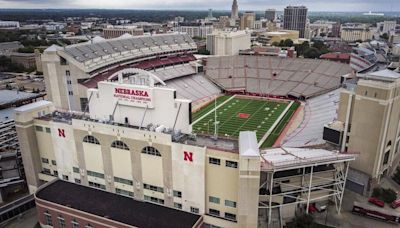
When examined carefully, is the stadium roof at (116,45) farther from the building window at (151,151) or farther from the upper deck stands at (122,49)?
the building window at (151,151)

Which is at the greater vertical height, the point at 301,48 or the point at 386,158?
the point at 301,48

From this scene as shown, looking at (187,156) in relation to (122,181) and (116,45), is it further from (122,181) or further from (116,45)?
(116,45)

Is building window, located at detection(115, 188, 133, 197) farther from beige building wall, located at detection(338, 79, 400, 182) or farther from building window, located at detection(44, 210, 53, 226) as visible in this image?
beige building wall, located at detection(338, 79, 400, 182)

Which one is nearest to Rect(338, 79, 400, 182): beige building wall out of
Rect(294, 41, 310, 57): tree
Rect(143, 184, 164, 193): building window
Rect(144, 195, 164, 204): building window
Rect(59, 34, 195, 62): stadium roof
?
Rect(143, 184, 164, 193): building window

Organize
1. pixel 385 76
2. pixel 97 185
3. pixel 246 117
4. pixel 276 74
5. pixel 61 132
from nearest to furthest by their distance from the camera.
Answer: pixel 97 185, pixel 61 132, pixel 385 76, pixel 246 117, pixel 276 74

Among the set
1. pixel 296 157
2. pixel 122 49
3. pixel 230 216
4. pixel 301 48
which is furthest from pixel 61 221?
A: pixel 301 48

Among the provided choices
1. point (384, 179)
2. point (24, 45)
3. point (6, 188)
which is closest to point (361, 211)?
point (384, 179)

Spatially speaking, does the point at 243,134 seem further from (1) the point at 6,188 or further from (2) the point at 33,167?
(1) the point at 6,188
